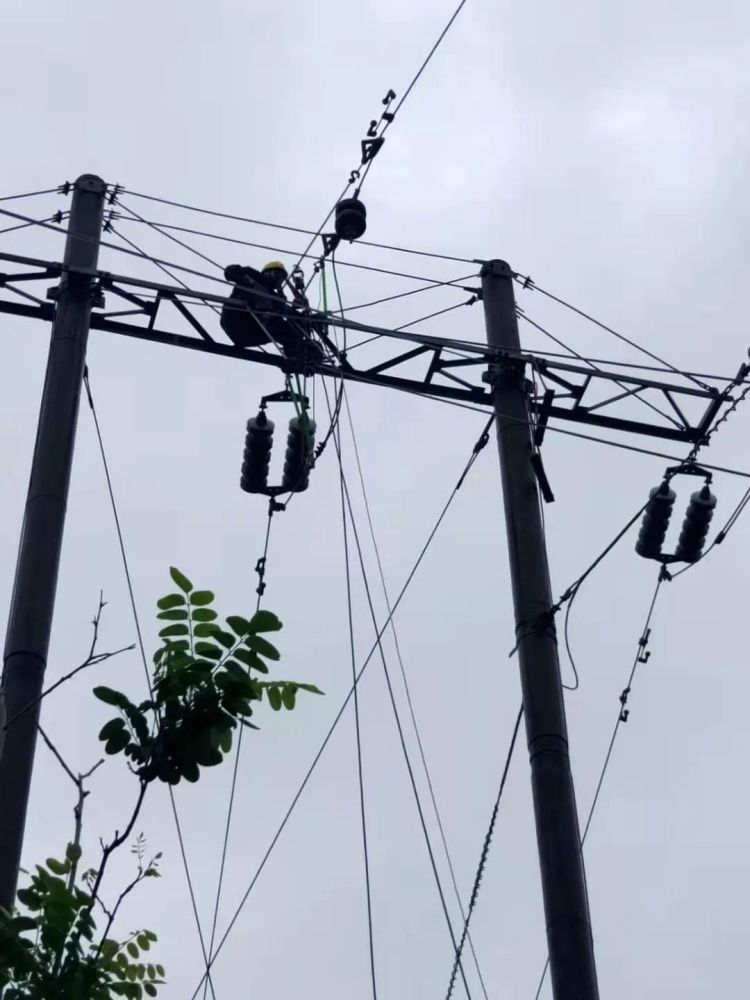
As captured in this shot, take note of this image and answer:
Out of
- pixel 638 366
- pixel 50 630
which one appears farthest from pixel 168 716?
pixel 638 366

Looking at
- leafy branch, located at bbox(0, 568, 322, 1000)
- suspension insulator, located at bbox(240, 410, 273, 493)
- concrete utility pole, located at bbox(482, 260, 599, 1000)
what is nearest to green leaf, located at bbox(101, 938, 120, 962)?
leafy branch, located at bbox(0, 568, 322, 1000)

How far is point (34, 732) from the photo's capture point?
9406mm

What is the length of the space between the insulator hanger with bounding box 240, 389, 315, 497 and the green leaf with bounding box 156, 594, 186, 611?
691cm

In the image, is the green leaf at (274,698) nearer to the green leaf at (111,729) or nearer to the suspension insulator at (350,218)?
the green leaf at (111,729)

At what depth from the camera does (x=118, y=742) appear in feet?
19.8

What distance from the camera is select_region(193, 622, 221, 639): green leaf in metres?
6.12

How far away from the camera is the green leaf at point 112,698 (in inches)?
233

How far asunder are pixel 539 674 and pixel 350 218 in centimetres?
519

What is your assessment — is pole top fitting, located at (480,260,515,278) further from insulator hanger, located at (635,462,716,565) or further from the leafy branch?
the leafy branch

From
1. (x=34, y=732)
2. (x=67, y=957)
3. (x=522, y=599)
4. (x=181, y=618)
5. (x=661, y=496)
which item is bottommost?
(x=67, y=957)

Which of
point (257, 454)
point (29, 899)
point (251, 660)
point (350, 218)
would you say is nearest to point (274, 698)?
point (251, 660)

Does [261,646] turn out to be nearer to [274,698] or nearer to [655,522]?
[274,698]

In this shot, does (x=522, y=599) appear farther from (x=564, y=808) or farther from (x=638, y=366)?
(x=638, y=366)

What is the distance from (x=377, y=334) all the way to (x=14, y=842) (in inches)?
231
